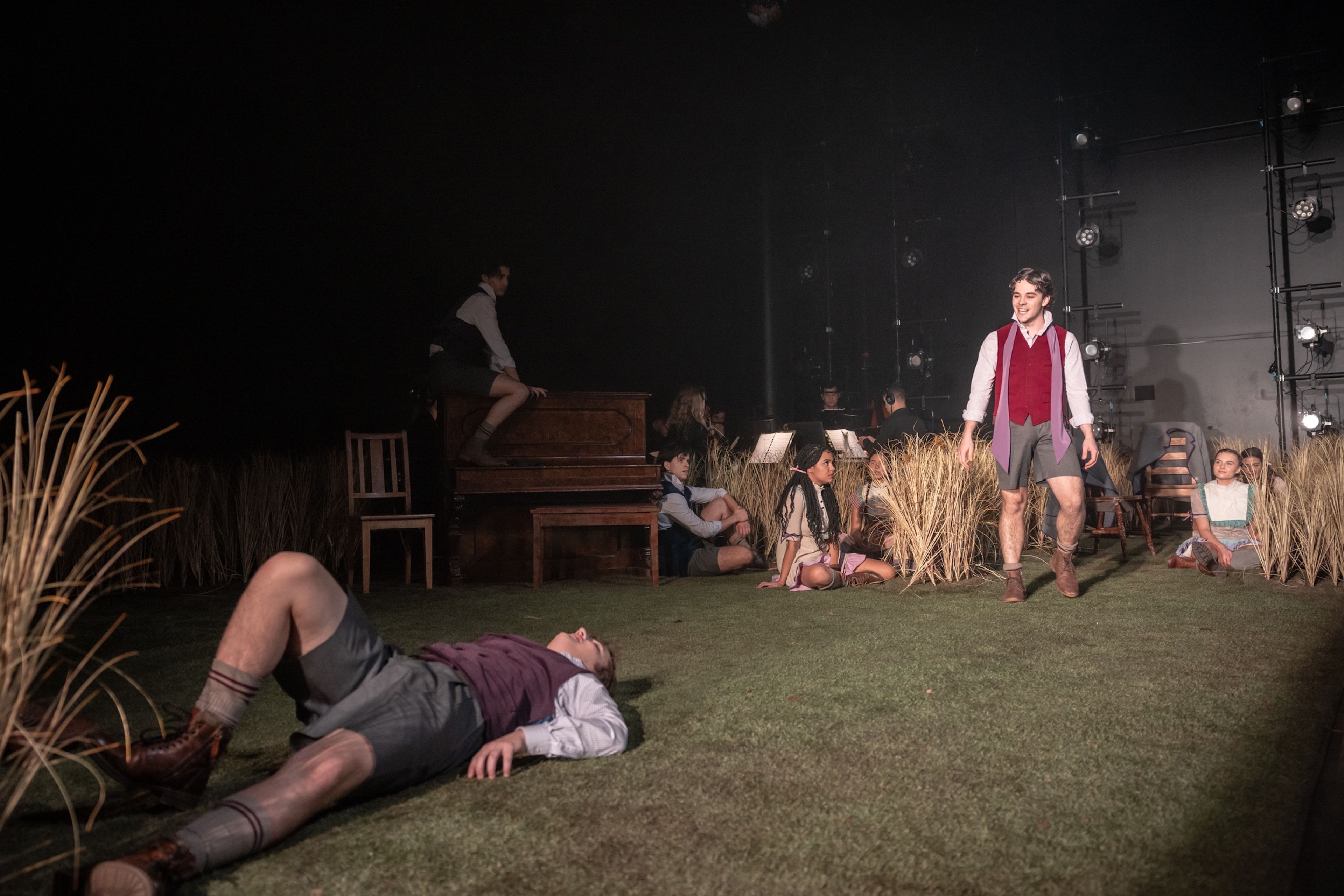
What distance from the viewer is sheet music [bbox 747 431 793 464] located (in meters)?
6.69

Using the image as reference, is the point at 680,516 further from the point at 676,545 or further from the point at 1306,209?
the point at 1306,209

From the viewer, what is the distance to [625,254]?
30.5 ft

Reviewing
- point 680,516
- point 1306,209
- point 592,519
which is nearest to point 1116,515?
point 680,516

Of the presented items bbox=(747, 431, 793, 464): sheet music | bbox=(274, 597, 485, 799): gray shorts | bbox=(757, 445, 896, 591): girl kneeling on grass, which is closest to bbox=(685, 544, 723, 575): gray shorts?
bbox=(757, 445, 896, 591): girl kneeling on grass

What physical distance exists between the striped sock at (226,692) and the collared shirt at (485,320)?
356 cm

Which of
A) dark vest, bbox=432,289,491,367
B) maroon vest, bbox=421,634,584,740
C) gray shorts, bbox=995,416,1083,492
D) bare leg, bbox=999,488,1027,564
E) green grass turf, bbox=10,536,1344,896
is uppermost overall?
dark vest, bbox=432,289,491,367

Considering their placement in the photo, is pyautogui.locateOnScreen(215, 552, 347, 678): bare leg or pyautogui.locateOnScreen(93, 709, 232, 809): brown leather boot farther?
pyautogui.locateOnScreen(215, 552, 347, 678): bare leg

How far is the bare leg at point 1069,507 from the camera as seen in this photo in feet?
14.3

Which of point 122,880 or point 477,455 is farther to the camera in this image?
point 477,455

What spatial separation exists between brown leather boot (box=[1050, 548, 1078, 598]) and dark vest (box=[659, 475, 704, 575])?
2.08 meters

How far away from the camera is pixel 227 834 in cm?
147

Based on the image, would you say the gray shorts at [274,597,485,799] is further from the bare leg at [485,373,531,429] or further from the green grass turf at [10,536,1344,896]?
the bare leg at [485,373,531,429]

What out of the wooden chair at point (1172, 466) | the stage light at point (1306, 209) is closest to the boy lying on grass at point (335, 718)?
the wooden chair at point (1172, 466)

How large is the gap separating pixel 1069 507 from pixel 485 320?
3.30 metres
